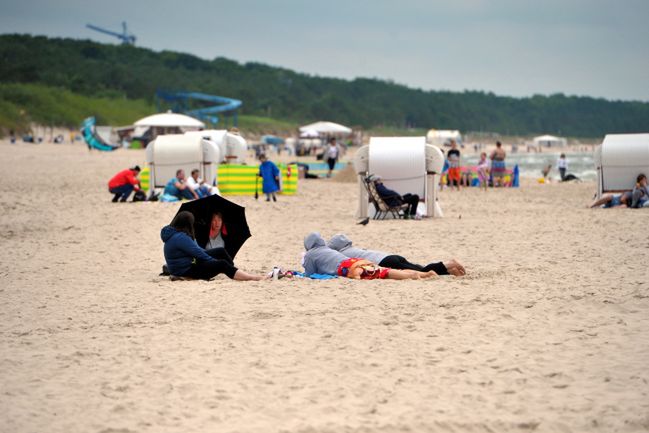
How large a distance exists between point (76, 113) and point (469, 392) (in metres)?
66.6

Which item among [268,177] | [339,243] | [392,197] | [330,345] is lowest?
[330,345]

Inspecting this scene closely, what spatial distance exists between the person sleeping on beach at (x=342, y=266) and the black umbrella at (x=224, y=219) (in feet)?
2.11

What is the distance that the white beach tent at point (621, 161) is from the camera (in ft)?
53.1

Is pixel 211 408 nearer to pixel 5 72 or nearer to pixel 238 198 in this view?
pixel 238 198

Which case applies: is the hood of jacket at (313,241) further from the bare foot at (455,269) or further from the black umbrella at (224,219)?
the bare foot at (455,269)

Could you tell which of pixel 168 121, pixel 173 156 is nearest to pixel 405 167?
pixel 173 156

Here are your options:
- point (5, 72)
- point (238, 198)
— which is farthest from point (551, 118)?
point (238, 198)

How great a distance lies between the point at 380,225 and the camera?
13.6 metres

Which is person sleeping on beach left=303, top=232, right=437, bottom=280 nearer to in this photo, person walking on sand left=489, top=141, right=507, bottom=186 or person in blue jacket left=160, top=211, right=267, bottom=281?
person in blue jacket left=160, top=211, right=267, bottom=281

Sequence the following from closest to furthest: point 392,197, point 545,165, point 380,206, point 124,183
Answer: point 392,197, point 380,206, point 124,183, point 545,165

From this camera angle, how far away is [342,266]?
809 cm

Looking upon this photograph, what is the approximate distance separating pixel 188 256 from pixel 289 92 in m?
131

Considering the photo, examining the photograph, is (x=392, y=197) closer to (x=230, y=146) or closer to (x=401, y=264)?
(x=401, y=264)

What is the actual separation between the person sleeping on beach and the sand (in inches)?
6.9
